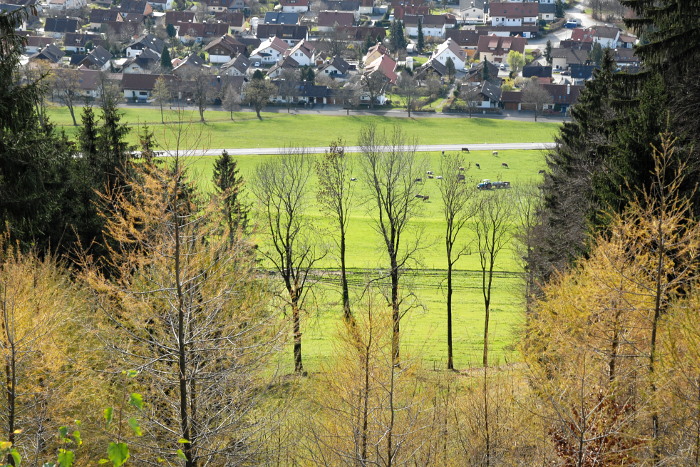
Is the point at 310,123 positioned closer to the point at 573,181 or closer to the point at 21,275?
the point at 573,181

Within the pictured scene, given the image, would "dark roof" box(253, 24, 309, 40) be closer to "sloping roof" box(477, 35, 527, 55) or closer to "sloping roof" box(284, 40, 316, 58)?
"sloping roof" box(284, 40, 316, 58)

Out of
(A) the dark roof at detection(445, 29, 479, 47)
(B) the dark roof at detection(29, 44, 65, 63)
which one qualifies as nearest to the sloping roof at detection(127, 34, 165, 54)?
(B) the dark roof at detection(29, 44, 65, 63)

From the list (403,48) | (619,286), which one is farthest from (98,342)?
(403,48)

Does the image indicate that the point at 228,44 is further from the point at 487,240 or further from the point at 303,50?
the point at 487,240

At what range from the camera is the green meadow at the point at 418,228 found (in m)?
30.6

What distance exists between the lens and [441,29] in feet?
439

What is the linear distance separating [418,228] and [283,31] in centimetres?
8892

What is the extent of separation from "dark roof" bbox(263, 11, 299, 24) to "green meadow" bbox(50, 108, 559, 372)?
51.3m

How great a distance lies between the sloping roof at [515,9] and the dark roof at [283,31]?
34.9 metres

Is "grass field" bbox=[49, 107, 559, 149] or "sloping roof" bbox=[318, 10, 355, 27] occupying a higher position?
"sloping roof" bbox=[318, 10, 355, 27]

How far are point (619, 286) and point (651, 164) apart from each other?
540 cm

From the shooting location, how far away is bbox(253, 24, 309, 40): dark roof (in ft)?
428

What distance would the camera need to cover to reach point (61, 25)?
5103 inches

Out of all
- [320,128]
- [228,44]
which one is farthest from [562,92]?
[228,44]
